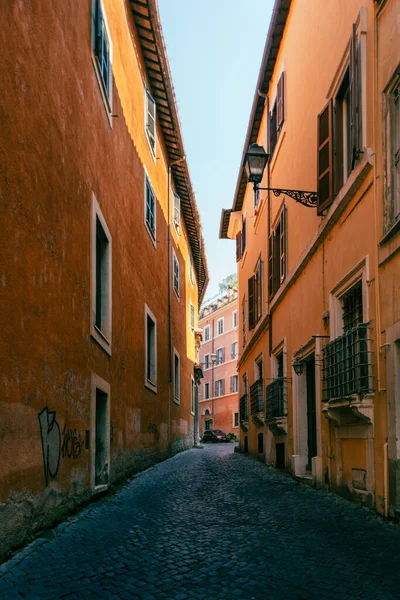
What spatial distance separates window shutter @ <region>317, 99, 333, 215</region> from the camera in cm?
844

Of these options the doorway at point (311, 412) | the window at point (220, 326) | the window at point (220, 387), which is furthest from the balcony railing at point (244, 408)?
the window at point (220, 326)

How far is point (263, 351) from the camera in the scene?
1630 cm

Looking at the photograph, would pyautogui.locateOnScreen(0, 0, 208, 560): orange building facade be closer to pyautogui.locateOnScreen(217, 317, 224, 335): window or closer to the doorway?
the doorway

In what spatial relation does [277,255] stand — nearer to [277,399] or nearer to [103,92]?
[277,399]

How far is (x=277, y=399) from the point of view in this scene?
1269cm

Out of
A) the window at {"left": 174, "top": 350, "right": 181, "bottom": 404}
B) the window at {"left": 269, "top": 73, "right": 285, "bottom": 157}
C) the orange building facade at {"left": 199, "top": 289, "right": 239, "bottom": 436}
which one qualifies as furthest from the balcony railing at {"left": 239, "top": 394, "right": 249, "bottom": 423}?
the orange building facade at {"left": 199, "top": 289, "right": 239, "bottom": 436}

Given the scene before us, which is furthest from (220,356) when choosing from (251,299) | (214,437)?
(251,299)

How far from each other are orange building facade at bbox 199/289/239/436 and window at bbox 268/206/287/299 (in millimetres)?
33230

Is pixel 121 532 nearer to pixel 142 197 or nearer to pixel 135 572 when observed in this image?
pixel 135 572

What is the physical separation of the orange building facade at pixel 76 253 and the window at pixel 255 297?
3.26 metres

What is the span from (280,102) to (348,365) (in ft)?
26.8

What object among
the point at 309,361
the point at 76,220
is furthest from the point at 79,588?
the point at 309,361

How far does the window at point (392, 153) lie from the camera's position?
20.1 feet

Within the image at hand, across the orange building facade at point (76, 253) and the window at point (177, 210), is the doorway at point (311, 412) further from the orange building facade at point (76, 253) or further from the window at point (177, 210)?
the window at point (177, 210)
